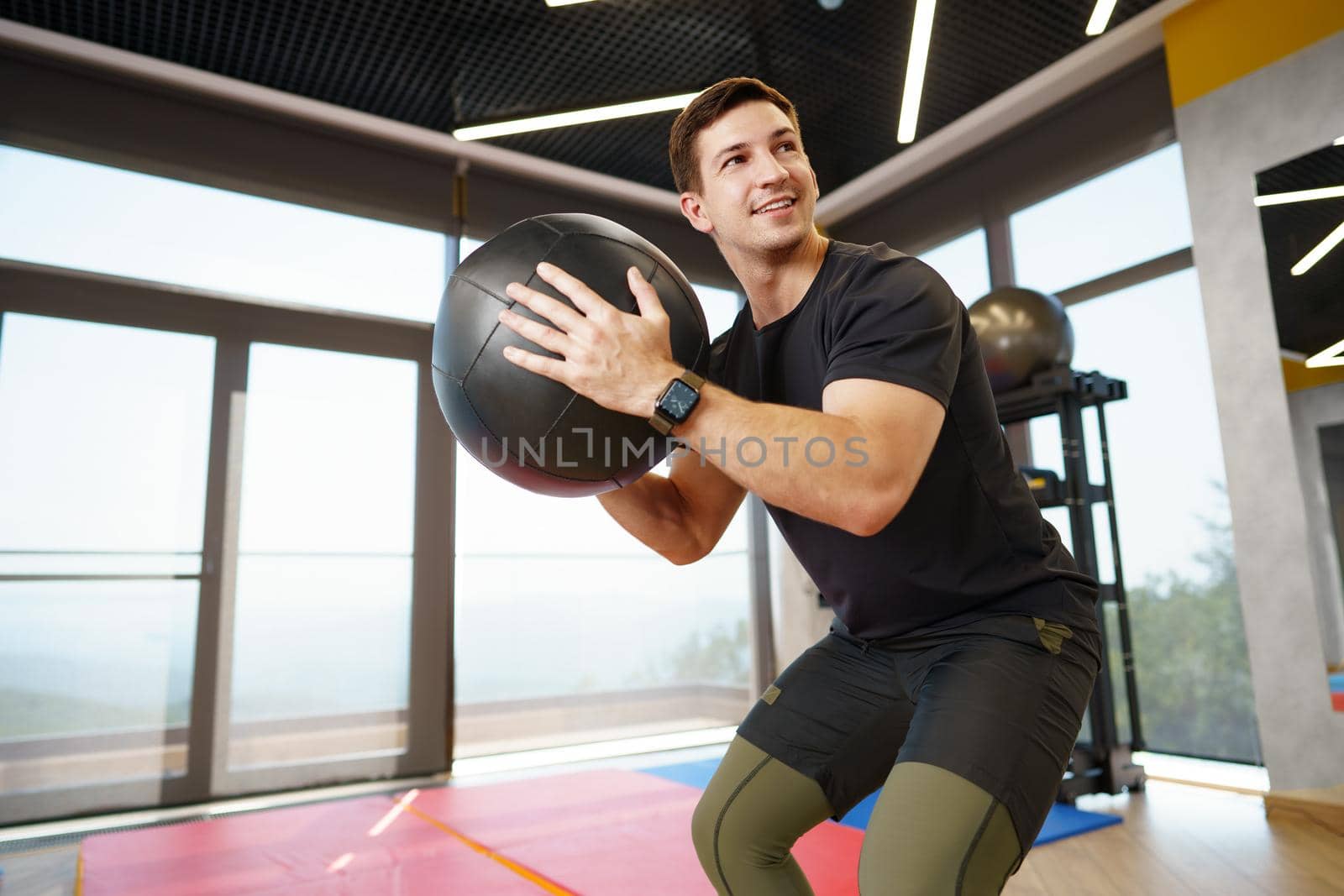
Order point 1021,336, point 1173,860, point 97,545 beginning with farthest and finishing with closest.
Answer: point 97,545
point 1021,336
point 1173,860

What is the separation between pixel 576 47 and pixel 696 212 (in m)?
2.84

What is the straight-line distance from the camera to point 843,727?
1396 mm

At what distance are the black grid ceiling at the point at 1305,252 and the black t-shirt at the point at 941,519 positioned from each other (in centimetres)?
265

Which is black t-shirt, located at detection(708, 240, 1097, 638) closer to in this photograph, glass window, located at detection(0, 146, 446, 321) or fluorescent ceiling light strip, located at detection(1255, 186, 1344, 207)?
fluorescent ceiling light strip, located at detection(1255, 186, 1344, 207)

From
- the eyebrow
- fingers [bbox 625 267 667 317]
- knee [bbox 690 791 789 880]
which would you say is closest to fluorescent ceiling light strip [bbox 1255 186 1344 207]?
the eyebrow

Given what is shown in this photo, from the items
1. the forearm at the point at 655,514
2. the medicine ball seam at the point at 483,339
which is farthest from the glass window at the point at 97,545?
the medicine ball seam at the point at 483,339

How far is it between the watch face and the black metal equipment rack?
9.13 ft

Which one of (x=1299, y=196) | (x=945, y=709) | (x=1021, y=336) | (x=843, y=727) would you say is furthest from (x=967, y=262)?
(x=945, y=709)

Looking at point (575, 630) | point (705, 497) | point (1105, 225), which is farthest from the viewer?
point (575, 630)

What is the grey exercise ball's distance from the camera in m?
3.54

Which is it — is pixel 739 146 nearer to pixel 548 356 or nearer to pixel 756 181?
pixel 756 181

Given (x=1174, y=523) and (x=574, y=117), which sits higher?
(x=574, y=117)

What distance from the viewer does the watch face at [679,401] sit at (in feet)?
3.76

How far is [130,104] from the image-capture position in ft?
13.5
